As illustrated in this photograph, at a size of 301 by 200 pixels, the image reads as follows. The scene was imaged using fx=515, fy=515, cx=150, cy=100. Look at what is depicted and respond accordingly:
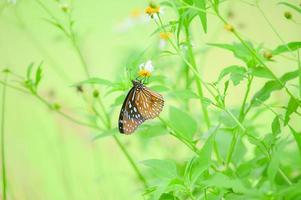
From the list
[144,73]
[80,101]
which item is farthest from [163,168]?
[80,101]

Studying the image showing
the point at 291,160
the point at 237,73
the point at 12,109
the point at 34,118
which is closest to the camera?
the point at 237,73

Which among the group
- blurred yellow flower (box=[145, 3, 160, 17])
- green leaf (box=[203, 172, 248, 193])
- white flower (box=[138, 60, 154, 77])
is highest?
blurred yellow flower (box=[145, 3, 160, 17])

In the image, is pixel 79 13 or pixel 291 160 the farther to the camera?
pixel 79 13

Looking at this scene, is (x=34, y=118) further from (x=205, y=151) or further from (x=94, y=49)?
(x=205, y=151)

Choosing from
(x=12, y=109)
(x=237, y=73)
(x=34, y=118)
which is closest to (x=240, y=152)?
(x=237, y=73)

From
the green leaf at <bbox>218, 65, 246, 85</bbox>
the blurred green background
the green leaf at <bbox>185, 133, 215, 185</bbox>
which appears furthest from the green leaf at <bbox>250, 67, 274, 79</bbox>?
the blurred green background

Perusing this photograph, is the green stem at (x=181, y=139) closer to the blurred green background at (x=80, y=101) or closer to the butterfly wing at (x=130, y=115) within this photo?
the butterfly wing at (x=130, y=115)

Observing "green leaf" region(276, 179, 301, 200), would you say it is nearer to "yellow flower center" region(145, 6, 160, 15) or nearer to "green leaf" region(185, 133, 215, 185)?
"green leaf" region(185, 133, 215, 185)
